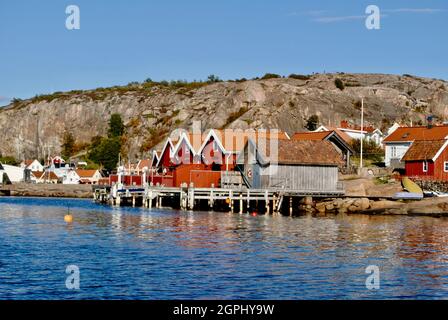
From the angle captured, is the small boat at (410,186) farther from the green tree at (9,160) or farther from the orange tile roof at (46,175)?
the green tree at (9,160)

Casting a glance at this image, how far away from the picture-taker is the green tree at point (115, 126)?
160m

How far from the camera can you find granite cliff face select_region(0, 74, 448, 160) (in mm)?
143375

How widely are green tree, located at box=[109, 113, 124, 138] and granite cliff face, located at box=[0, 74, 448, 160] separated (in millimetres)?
1983

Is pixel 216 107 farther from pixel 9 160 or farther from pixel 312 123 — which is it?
pixel 9 160

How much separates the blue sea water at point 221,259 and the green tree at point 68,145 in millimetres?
118201

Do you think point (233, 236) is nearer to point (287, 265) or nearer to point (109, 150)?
point (287, 265)

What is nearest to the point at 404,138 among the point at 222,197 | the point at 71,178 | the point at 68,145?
the point at 222,197

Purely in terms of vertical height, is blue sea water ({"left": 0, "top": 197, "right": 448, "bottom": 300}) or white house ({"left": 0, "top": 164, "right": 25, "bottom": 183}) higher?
white house ({"left": 0, "top": 164, "right": 25, "bottom": 183})

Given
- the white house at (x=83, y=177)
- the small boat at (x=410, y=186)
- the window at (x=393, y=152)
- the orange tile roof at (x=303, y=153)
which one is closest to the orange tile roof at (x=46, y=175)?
the white house at (x=83, y=177)

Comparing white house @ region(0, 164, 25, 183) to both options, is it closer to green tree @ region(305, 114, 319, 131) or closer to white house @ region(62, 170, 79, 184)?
white house @ region(62, 170, 79, 184)

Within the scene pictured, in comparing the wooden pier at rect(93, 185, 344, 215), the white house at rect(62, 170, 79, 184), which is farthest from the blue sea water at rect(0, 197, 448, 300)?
the white house at rect(62, 170, 79, 184)
